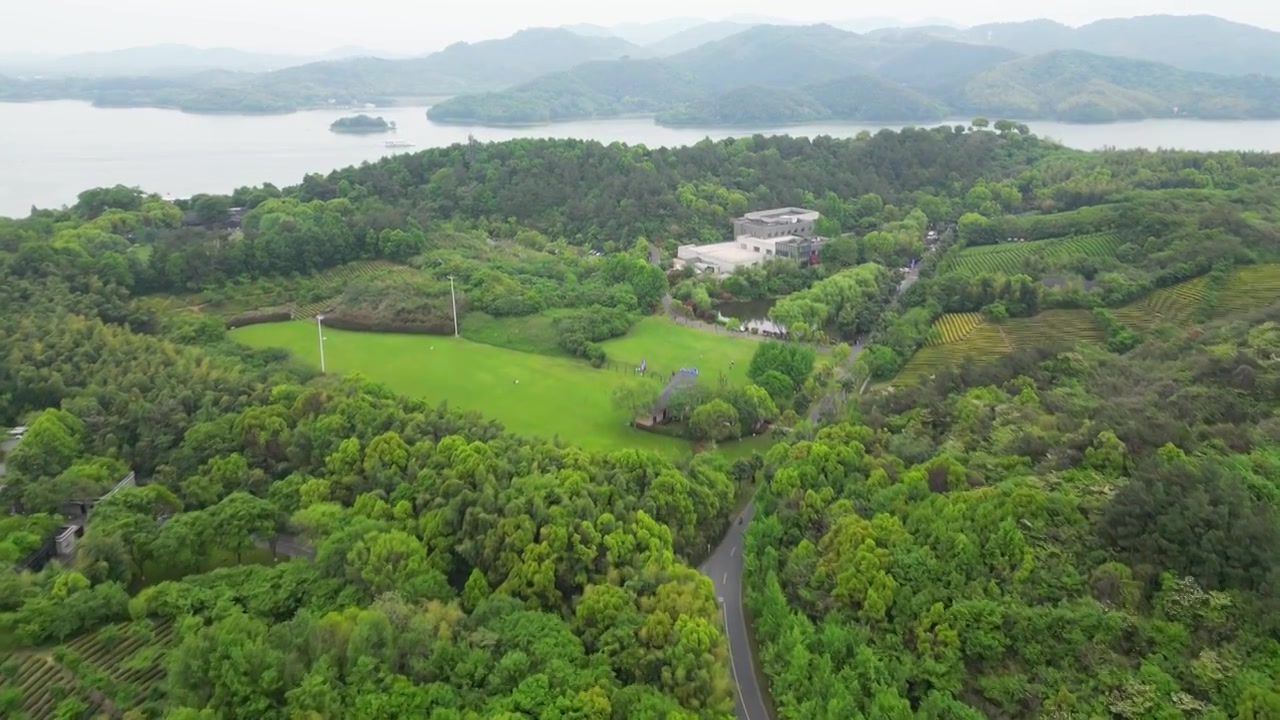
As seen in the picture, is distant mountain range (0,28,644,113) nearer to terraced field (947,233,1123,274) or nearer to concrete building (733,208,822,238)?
Answer: concrete building (733,208,822,238)

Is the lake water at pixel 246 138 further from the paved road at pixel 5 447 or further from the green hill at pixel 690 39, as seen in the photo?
the green hill at pixel 690 39

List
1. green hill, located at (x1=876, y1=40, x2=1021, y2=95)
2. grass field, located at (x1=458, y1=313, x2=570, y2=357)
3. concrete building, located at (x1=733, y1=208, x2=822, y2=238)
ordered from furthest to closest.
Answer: green hill, located at (x1=876, y1=40, x2=1021, y2=95) < concrete building, located at (x1=733, y1=208, x2=822, y2=238) < grass field, located at (x1=458, y1=313, x2=570, y2=357)

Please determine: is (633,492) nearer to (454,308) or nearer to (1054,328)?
(454,308)

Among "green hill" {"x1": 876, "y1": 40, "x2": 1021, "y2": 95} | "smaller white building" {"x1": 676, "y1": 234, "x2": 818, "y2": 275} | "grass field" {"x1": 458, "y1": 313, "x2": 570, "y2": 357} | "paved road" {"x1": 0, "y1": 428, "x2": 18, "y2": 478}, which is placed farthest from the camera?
"green hill" {"x1": 876, "y1": 40, "x2": 1021, "y2": 95}

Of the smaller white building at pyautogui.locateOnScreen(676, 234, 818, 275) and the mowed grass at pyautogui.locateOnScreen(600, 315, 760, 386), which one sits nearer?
the mowed grass at pyautogui.locateOnScreen(600, 315, 760, 386)

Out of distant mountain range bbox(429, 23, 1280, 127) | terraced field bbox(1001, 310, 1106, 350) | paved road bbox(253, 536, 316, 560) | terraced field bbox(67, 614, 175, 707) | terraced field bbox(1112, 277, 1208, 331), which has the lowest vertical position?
paved road bbox(253, 536, 316, 560)

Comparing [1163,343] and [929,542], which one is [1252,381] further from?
[929,542]

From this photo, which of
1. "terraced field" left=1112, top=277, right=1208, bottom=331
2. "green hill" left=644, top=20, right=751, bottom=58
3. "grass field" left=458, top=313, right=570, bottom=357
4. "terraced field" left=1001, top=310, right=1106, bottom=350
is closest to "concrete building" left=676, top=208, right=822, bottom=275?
"grass field" left=458, top=313, right=570, bottom=357

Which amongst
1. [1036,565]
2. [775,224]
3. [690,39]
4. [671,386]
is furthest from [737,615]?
[690,39]

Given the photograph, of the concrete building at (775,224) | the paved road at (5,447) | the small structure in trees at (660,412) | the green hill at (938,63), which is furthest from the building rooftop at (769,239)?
the green hill at (938,63)
